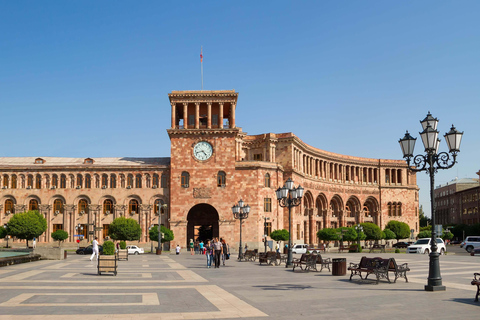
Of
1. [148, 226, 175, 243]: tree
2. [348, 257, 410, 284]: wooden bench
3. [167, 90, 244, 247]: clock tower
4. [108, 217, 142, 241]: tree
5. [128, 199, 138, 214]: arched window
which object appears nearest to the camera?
[348, 257, 410, 284]: wooden bench

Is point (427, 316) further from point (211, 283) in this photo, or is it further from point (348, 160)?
point (348, 160)

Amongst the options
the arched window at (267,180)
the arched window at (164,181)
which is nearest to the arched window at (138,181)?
the arched window at (164,181)

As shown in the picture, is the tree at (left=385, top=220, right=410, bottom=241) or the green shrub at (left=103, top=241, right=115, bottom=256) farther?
the tree at (left=385, top=220, right=410, bottom=241)

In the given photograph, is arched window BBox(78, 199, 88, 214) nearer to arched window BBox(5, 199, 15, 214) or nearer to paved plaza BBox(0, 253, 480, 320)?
arched window BBox(5, 199, 15, 214)

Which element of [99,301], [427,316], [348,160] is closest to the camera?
[427,316]

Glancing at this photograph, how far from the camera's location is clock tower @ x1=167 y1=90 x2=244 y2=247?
61000 mm

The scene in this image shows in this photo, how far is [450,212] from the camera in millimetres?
124188

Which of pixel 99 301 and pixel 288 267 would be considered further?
pixel 288 267

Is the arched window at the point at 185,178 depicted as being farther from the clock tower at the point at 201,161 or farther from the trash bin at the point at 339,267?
the trash bin at the point at 339,267

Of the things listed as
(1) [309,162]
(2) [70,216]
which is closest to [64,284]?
(2) [70,216]

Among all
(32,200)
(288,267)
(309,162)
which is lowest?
(288,267)

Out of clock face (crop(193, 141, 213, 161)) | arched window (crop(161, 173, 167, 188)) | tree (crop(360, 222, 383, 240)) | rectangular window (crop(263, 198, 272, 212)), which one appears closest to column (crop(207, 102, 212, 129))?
clock face (crop(193, 141, 213, 161))

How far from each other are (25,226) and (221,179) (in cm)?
2379

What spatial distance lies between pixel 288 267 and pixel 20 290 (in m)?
15.9
